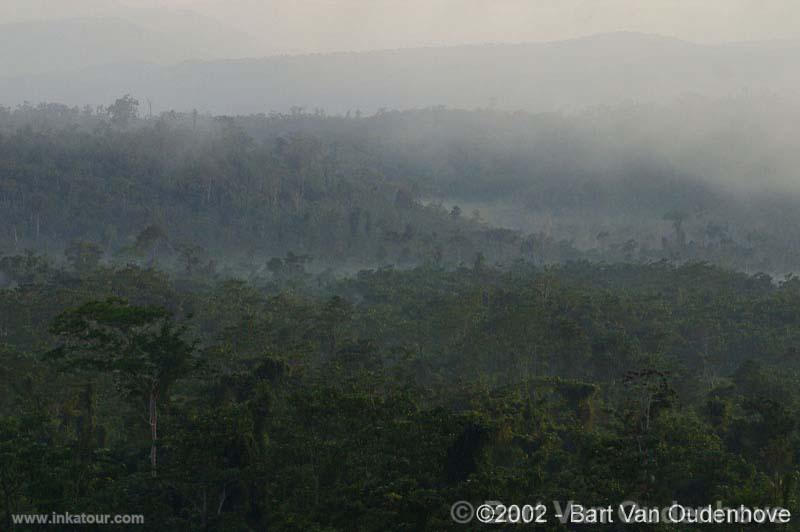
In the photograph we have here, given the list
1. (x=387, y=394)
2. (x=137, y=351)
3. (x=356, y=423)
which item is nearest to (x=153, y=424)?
(x=137, y=351)

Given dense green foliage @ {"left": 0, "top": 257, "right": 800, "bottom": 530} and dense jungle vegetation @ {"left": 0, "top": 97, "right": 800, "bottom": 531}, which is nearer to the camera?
dense green foliage @ {"left": 0, "top": 257, "right": 800, "bottom": 530}

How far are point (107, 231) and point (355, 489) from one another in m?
133

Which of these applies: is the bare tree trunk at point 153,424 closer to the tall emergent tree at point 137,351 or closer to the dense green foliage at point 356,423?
the tall emergent tree at point 137,351

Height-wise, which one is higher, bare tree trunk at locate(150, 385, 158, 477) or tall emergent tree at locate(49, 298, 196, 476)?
tall emergent tree at locate(49, 298, 196, 476)

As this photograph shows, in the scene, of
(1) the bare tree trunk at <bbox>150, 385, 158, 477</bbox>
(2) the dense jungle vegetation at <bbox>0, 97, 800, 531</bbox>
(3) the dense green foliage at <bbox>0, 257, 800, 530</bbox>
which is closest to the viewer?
(3) the dense green foliage at <bbox>0, 257, 800, 530</bbox>

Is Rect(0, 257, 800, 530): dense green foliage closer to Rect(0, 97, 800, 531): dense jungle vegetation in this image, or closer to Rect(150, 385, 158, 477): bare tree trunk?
Rect(0, 97, 800, 531): dense jungle vegetation

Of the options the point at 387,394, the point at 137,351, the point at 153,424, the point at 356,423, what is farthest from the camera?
the point at 387,394

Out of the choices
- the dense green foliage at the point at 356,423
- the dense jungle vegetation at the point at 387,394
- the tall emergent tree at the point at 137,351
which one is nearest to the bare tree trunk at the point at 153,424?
the tall emergent tree at the point at 137,351

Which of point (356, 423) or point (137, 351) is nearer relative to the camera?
point (356, 423)

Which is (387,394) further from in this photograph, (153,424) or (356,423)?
(153,424)

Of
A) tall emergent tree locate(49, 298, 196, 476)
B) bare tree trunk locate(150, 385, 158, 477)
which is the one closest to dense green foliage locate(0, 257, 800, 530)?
tall emergent tree locate(49, 298, 196, 476)

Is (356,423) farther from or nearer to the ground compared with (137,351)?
nearer to the ground

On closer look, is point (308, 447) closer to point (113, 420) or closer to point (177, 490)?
point (177, 490)

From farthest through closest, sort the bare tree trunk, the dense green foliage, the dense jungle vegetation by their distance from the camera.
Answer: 1. the bare tree trunk
2. the dense jungle vegetation
3. the dense green foliage
